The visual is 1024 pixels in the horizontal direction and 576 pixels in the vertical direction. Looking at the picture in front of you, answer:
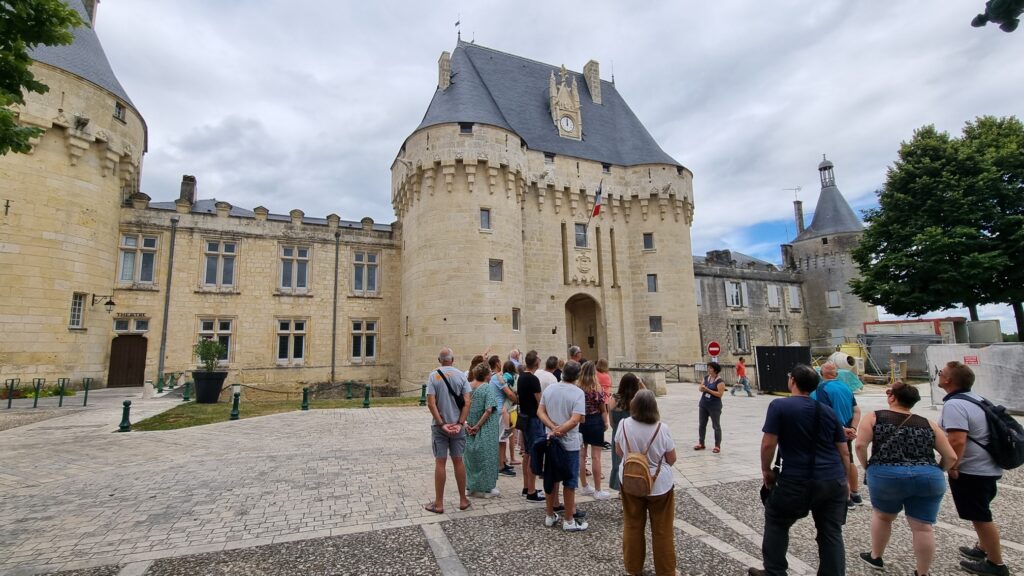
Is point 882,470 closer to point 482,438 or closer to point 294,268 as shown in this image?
point 482,438

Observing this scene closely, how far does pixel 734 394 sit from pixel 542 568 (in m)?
15.7

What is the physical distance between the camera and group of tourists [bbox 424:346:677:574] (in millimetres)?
3523

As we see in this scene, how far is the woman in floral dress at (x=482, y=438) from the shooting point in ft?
17.8

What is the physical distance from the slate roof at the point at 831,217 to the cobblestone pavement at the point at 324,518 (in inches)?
1322

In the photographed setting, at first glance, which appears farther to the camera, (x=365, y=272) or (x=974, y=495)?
(x=365, y=272)

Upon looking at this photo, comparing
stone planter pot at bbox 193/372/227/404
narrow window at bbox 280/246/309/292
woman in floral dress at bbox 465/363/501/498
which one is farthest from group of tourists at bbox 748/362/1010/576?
narrow window at bbox 280/246/309/292

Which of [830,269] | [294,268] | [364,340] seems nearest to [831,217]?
[830,269]

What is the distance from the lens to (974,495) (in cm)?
374

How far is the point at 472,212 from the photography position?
735 inches

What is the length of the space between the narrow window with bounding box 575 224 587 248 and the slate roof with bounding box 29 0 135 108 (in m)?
18.9

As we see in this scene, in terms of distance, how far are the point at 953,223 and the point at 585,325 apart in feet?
55.3

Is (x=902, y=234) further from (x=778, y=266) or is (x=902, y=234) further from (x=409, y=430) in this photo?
(x=409, y=430)

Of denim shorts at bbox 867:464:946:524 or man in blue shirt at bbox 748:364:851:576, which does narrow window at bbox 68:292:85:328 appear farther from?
denim shorts at bbox 867:464:946:524

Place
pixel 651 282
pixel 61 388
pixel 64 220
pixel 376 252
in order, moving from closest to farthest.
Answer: pixel 61 388 < pixel 64 220 < pixel 376 252 < pixel 651 282
